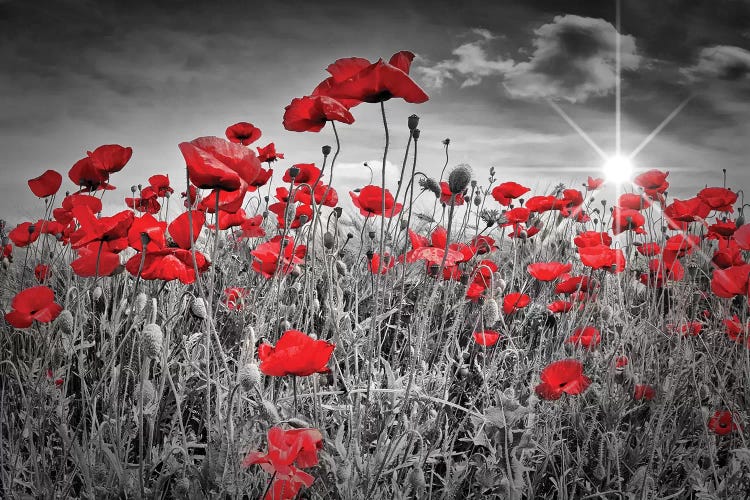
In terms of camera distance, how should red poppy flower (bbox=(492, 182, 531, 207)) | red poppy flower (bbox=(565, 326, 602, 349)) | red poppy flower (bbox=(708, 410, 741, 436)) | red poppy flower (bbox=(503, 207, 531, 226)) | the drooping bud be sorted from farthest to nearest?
red poppy flower (bbox=(492, 182, 531, 207)) → red poppy flower (bbox=(503, 207, 531, 226)) → red poppy flower (bbox=(565, 326, 602, 349)) → red poppy flower (bbox=(708, 410, 741, 436)) → the drooping bud

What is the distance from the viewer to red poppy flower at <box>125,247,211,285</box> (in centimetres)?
142

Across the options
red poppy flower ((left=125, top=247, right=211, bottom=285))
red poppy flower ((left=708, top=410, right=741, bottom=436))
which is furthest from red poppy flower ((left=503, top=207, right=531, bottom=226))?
red poppy flower ((left=125, top=247, right=211, bottom=285))

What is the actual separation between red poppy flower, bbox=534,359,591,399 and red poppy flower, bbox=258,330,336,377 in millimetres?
676

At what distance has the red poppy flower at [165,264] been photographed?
4.65 feet

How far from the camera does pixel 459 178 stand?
1390mm

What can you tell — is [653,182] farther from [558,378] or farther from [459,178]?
[459,178]

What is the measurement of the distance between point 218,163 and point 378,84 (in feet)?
1.42

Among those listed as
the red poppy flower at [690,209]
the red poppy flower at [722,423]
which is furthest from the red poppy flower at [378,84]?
the red poppy flower at [690,209]

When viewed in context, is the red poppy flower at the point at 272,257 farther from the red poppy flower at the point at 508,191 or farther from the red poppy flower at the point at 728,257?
the red poppy flower at the point at 728,257

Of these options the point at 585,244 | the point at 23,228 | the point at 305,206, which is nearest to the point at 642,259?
the point at 585,244

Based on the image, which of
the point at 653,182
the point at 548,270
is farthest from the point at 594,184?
the point at 548,270

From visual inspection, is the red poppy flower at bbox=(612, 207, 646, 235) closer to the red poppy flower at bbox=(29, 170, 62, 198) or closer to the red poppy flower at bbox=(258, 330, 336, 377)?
the red poppy flower at bbox=(258, 330, 336, 377)

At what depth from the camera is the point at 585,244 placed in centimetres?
251

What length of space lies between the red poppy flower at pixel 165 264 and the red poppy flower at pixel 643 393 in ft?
5.41
